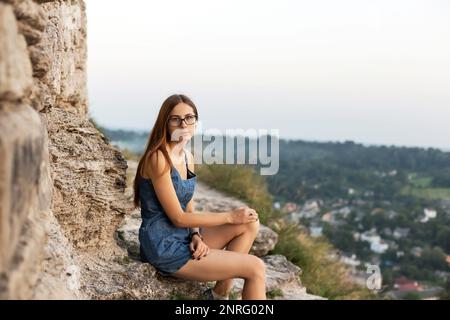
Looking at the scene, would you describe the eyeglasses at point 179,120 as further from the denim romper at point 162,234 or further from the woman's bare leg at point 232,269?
the woman's bare leg at point 232,269

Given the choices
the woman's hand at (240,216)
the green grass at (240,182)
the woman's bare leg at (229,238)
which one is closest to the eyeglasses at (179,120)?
the woman's hand at (240,216)

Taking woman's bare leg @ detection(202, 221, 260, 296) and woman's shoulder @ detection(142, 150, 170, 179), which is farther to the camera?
woman's bare leg @ detection(202, 221, 260, 296)

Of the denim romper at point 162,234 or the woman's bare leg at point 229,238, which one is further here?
the woman's bare leg at point 229,238

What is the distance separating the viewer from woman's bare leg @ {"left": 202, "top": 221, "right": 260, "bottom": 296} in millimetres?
4156

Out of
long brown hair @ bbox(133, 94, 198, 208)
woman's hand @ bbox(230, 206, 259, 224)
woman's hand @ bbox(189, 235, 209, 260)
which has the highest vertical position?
long brown hair @ bbox(133, 94, 198, 208)

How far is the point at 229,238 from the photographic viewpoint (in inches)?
165

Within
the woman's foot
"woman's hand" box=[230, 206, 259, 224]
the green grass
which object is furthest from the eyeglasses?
the green grass

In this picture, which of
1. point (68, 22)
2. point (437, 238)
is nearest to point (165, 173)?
point (68, 22)

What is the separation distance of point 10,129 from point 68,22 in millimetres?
3005

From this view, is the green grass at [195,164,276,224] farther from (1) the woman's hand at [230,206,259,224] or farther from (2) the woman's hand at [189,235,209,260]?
(2) the woman's hand at [189,235,209,260]

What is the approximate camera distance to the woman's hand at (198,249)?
3.87 m

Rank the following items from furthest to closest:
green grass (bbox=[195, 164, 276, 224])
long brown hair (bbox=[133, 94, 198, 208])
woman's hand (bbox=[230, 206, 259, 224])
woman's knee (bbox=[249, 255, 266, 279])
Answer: green grass (bbox=[195, 164, 276, 224])
woman's hand (bbox=[230, 206, 259, 224])
long brown hair (bbox=[133, 94, 198, 208])
woman's knee (bbox=[249, 255, 266, 279])

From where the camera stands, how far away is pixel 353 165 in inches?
1667
